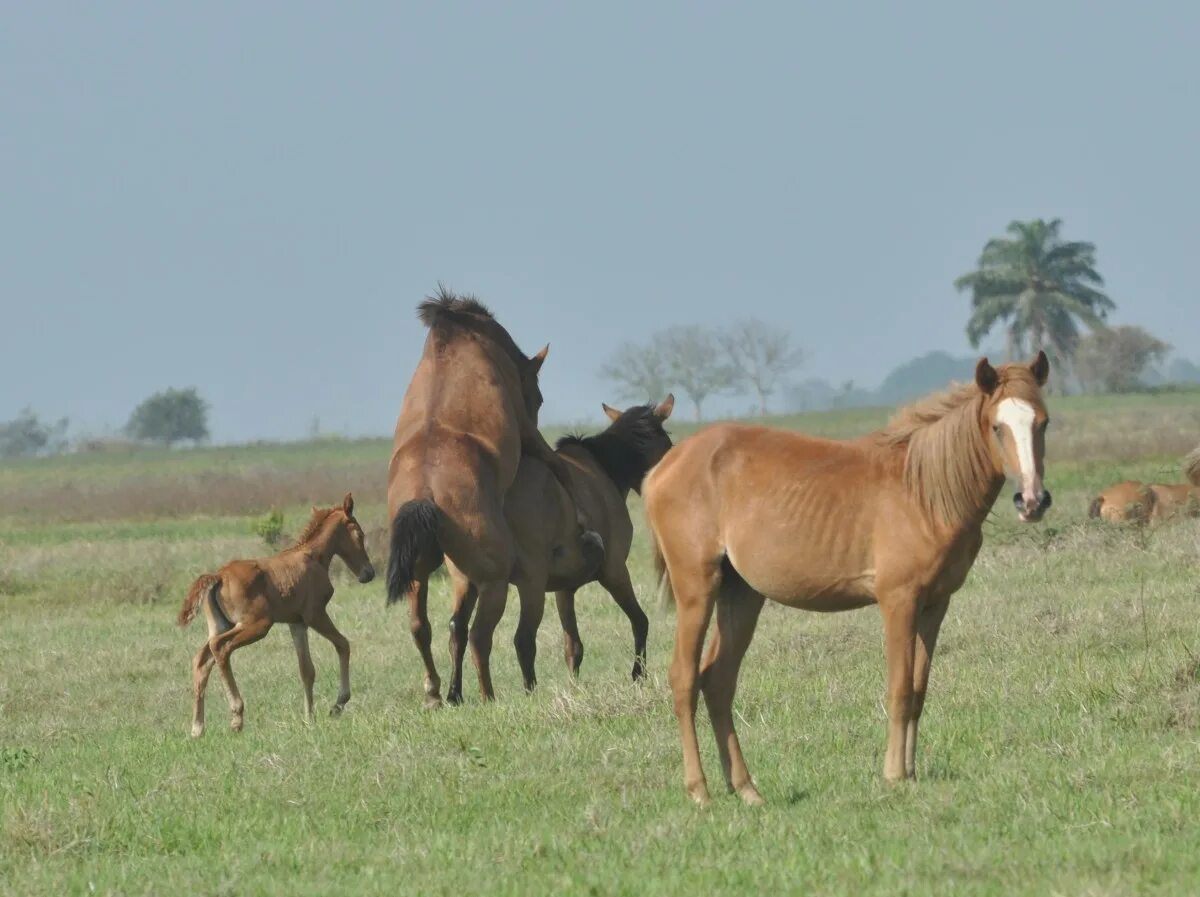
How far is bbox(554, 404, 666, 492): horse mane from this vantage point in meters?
13.9

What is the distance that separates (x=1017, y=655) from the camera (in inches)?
438

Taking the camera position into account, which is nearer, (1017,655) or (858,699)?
(858,699)

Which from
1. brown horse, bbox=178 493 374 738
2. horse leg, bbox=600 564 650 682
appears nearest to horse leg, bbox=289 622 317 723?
brown horse, bbox=178 493 374 738

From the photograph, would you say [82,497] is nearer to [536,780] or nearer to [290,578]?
[290,578]

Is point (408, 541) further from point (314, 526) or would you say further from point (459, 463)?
point (314, 526)

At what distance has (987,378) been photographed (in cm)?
744

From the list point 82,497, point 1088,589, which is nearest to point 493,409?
point 1088,589

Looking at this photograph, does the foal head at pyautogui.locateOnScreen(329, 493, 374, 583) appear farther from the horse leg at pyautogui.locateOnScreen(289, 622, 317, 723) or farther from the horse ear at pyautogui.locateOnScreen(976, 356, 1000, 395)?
the horse ear at pyautogui.locateOnScreen(976, 356, 1000, 395)

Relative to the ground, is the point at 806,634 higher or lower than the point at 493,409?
lower

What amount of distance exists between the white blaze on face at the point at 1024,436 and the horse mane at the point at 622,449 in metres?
6.59

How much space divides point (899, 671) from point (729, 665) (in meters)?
0.90

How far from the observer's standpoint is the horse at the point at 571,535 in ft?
39.5

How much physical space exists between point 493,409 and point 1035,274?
80.2 meters

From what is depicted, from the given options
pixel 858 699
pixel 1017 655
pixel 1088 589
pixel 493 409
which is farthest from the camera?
pixel 1088 589
